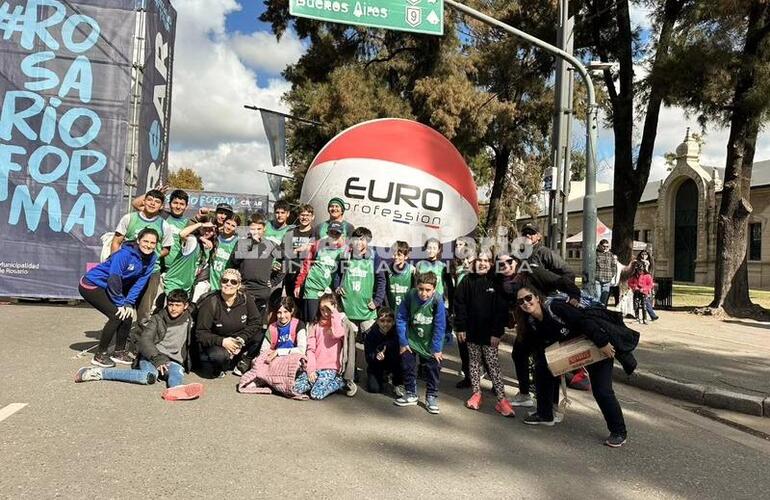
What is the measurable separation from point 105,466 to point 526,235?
15.8 ft

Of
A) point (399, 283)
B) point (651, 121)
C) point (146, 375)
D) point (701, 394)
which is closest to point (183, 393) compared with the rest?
point (146, 375)

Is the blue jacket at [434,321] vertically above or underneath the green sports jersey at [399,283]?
underneath

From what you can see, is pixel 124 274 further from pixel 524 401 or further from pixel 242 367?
pixel 524 401

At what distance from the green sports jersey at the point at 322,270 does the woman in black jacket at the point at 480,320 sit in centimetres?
147

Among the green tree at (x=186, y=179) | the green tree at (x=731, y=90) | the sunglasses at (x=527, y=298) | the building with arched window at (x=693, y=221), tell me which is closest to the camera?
the sunglasses at (x=527, y=298)

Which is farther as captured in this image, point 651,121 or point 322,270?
point 651,121

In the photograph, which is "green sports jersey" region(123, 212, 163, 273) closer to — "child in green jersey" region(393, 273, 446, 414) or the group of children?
the group of children

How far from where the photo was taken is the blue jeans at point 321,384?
5375 millimetres

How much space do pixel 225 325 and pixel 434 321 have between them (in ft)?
7.11

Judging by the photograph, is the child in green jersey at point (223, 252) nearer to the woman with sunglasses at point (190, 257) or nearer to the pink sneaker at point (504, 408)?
the woman with sunglasses at point (190, 257)

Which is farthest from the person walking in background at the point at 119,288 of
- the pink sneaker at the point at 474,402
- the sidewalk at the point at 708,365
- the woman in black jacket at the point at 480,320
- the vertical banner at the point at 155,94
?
the vertical banner at the point at 155,94

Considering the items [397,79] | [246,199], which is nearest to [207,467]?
[397,79]

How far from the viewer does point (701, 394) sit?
6145mm

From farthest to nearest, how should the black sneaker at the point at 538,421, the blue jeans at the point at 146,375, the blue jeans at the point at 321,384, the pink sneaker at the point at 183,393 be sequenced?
the blue jeans at the point at 146,375 < the blue jeans at the point at 321,384 < the pink sneaker at the point at 183,393 < the black sneaker at the point at 538,421
